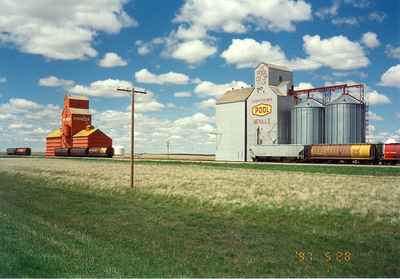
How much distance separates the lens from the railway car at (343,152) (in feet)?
164

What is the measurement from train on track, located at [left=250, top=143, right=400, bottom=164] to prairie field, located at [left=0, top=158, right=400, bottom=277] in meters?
24.8

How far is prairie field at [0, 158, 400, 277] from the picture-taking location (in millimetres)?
11047

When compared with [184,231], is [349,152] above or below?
above

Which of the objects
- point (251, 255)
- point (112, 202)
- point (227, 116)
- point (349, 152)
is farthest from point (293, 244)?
point (227, 116)

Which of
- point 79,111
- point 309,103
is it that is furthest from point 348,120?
point 79,111

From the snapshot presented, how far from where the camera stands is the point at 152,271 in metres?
10.6

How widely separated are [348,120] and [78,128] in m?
73.0

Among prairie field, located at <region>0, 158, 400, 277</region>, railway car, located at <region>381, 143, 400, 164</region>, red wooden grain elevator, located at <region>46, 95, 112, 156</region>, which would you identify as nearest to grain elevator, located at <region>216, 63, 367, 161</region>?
railway car, located at <region>381, 143, 400, 164</region>

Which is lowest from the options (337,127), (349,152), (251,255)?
(251,255)

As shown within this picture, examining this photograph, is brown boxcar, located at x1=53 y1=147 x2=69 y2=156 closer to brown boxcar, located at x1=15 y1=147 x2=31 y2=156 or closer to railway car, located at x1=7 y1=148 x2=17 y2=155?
brown boxcar, located at x1=15 y1=147 x2=31 y2=156

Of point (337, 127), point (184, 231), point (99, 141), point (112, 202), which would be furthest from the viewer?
point (99, 141)

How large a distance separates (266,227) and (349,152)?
1542 inches

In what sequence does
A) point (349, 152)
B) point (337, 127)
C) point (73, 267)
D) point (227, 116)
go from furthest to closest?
1. point (227, 116)
2. point (337, 127)
3. point (349, 152)
4. point (73, 267)

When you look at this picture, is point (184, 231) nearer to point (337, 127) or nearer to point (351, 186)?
point (351, 186)
